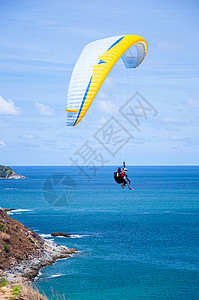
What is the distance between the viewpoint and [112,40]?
2570 cm

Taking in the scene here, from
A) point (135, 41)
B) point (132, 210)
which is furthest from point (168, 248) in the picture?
point (132, 210)

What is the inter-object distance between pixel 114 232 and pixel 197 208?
3752cm

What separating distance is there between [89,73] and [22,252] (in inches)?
934

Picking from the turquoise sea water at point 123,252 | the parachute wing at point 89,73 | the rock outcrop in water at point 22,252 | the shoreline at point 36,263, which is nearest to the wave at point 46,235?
the turquoise sea water at point 123,252

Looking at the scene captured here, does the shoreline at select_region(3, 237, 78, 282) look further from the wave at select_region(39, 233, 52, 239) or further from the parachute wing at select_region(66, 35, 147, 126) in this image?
the parachute wing at select_region(66, 35, 147, 126)

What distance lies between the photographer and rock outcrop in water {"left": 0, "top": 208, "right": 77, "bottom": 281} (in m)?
38.0

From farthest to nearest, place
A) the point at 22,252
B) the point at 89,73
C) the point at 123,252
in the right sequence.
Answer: the point at 123,252 → the point at 22,252 → the point at 89,73

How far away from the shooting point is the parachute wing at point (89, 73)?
2298 centimetres

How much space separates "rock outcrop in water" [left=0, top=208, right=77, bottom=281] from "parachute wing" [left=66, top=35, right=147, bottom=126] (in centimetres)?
1961

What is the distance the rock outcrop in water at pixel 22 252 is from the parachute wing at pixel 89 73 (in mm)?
19613

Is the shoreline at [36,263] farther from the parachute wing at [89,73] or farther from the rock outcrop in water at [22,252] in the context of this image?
the parachute wing at [89,73]

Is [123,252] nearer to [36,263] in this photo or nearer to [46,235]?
[36,263]

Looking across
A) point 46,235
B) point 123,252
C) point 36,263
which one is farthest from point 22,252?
point 46,235

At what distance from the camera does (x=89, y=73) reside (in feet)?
76.5
